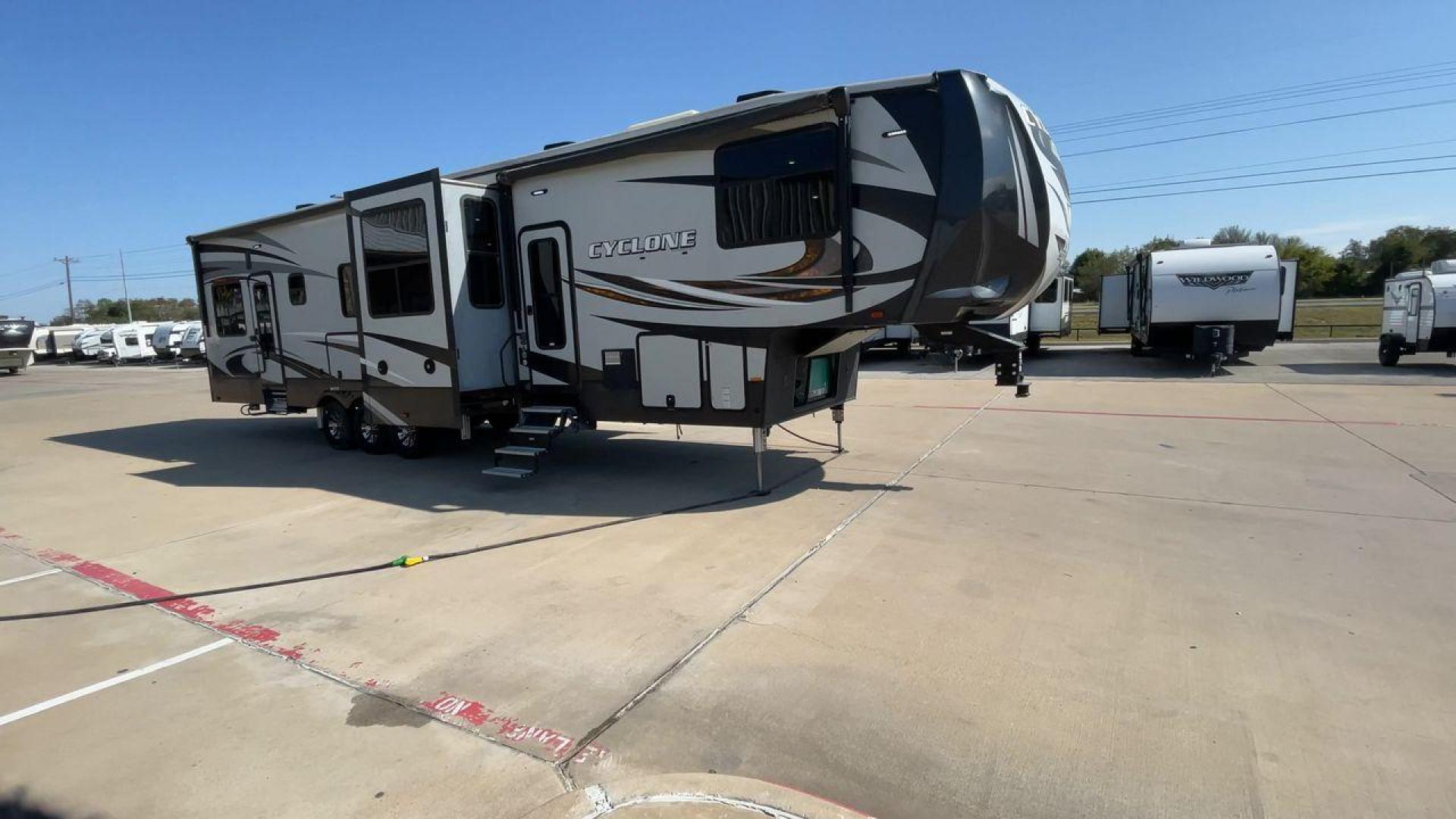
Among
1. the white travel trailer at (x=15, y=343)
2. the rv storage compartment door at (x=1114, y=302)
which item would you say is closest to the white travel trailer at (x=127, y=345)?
the white travel trailer at (x=15, y=343)

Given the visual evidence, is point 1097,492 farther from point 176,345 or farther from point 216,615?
point 176,345

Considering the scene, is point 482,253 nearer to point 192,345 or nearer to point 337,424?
point 337,424

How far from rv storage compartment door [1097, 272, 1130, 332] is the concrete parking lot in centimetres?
1465

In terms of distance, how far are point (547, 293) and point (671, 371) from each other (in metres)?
1.85

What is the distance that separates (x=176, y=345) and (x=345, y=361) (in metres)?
36.8

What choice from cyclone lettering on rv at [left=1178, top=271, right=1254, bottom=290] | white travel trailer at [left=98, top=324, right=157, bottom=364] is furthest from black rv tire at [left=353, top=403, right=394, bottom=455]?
white travel trailer at [left=98, top=324, right=157, bottom=364]

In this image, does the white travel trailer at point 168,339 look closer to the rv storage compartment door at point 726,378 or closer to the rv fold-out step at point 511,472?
the rv fold-out step at point 511,472

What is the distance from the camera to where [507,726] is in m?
3.14

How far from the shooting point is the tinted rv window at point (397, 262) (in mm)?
7637

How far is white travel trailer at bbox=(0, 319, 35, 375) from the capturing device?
30.1 metres

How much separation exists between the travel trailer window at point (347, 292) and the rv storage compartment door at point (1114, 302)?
2087cm

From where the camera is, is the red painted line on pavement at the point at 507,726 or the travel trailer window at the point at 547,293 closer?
the red painted line on pavement at the point at 507,726

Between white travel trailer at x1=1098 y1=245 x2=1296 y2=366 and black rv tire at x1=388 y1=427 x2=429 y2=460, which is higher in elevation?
white travel trailer at x1=1098 y1=245 x2=1296 y2=366

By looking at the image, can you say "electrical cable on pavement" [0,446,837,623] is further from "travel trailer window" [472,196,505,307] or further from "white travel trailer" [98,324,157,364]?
"white travel trailer" [98,324,157,364]
